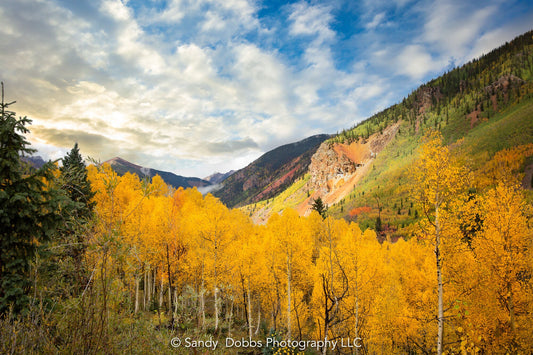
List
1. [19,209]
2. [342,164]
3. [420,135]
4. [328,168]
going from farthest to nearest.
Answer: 1. [328,168]
2. [342,164]
3. [420,135]
4. [19,209]

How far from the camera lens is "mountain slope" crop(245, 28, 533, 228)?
3691 inches

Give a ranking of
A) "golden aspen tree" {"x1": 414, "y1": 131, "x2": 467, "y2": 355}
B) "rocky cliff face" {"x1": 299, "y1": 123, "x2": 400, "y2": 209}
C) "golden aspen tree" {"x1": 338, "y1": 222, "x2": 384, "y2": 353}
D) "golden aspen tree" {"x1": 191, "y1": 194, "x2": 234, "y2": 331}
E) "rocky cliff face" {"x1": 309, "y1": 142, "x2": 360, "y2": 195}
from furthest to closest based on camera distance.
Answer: "rocky cliff face" {"x1": 309, "y1": 142, "x2": 360, "y2": 195}
"rocky cliff face" {"x1": 299, "y1": 123, "x2": 400, "y2": 209}
"golden aspen tree" {"x1": 191, "y1": 194, "x2": 234, "y2": 331}
"golden aspen tree" {"x1": 338, "y1": 222, "x2": 384, "y2": 353}
"golden aspen tree" {"x1": 414, "y1": 131, "x2": 467, "y2": 355}

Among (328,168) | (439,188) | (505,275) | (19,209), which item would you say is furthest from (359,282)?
(328,168)

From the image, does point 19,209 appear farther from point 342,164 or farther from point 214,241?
point 342,164

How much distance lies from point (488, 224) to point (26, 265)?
24.1m

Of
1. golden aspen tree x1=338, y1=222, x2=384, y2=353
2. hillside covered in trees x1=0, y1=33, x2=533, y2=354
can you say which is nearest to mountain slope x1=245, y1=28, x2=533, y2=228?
golden aspen tree x1=338, y1=222, x2=384, y2=353

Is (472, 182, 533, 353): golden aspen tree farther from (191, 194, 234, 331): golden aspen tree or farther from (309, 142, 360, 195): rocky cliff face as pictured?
(309, 142, 360, 195): rocky cliff face

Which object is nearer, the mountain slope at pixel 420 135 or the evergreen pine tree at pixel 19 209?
the evergreen pine tree at pixel 19 209

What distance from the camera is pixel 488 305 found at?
47.0 feet

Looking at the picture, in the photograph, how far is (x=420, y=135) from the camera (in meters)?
138

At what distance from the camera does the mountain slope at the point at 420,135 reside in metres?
93.8

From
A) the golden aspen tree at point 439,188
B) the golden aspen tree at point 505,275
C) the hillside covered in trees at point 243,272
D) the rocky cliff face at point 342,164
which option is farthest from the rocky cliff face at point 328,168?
the golden aspen tree at point 439,188

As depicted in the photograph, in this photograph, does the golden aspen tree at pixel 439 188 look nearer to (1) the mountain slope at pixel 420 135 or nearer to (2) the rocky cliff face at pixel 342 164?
(1) the mountain slope at pixel 420 135

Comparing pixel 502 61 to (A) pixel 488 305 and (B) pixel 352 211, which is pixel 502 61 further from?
(A) pixel 488 305
